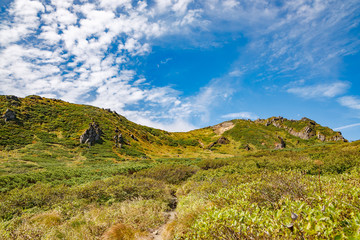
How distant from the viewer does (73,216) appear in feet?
25.4

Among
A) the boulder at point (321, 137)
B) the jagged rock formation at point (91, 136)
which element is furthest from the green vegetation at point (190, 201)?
the boulder at point (321, 137)

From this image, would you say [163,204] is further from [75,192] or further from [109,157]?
[109,157]

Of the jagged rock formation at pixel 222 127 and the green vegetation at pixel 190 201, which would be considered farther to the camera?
the jagged rock formation at pixel 222 127

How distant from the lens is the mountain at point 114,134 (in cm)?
3866

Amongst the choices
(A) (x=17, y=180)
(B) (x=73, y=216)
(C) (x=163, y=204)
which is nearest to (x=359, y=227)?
(C) (x=163, y=204)

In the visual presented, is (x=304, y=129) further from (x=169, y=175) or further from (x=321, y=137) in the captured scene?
(x=169, y=175)

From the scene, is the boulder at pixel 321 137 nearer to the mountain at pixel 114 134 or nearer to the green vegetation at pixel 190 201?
the mountain at pixel 114 134

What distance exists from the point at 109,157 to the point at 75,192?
98.5 feet

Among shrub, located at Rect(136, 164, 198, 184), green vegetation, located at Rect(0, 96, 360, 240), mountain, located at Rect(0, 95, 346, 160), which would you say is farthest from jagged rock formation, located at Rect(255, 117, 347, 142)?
shrub, located at Rect(136, 164, 198, 184)

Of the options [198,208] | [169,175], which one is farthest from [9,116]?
[198,208]

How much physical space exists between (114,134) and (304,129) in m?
76.2

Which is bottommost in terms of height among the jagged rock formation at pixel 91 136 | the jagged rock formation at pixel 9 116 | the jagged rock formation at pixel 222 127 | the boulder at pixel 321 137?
the jagged rock formation at pixel 91 136

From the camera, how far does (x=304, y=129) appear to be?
241ft

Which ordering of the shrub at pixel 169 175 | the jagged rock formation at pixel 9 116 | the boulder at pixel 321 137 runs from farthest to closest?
the boulder at pixel 321 137 → the jagged rock formation at pixel 9 116 → the shrub at pixel 169 175
